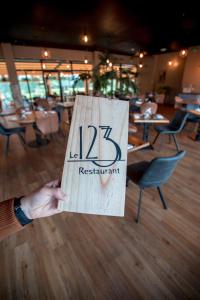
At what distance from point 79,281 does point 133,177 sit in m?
1.07

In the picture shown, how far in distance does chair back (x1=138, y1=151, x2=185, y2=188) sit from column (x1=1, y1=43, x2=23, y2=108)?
23.7ft

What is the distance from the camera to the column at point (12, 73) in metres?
6.17

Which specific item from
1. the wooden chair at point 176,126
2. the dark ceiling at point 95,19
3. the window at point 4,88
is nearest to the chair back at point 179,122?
the wooden chair at point 176,126

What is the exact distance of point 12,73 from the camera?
21.5 ft

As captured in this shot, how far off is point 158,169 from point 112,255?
36.1 inches

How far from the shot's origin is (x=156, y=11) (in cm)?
386

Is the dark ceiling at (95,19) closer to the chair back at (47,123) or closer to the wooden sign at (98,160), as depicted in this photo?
the chair back at (47,123)

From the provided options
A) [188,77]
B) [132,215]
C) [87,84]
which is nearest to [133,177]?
[132,215]

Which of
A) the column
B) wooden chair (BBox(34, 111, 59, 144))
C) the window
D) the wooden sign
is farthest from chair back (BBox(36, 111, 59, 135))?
the window

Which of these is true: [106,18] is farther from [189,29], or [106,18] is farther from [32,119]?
[32,119]

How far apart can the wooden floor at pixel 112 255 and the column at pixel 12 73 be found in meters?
6.08

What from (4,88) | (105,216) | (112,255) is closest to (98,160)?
(112,255)

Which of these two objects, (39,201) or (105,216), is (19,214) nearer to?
(39,201)

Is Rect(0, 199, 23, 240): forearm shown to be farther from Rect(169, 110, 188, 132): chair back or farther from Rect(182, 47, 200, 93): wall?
Rect(182, 47, 200, 93): wall
